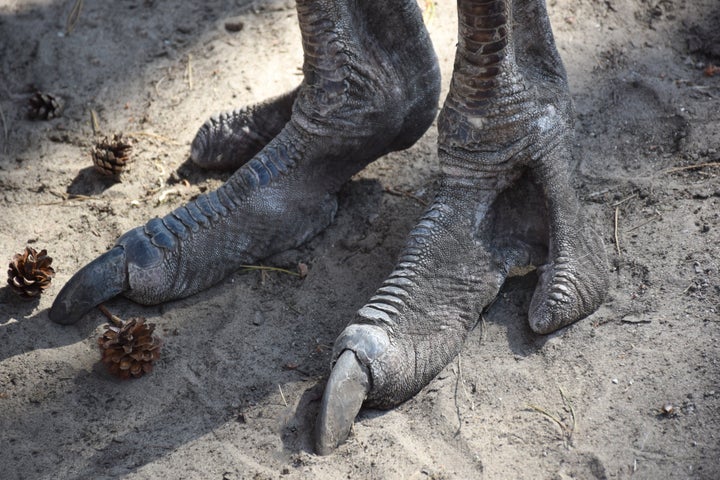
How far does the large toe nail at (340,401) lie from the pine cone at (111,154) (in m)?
1.38

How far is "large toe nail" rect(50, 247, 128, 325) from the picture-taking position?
7.98 feet

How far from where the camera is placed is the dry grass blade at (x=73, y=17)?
3.62 meters

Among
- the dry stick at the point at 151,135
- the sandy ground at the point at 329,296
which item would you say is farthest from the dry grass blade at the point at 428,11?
the dry stick at the point at 151,135

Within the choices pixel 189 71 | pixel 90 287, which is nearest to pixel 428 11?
pixel 189 71

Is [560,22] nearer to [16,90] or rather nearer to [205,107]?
[205,107]

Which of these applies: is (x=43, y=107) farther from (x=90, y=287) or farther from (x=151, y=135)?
(x=90, y=287)

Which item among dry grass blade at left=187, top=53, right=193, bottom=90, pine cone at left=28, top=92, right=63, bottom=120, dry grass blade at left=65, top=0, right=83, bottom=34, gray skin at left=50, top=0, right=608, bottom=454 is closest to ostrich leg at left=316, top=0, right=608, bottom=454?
gray skin at left=50, top=0, right=608, bottom=454

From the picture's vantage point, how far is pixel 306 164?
8.74 feet

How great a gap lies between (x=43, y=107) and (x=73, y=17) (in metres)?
0.65

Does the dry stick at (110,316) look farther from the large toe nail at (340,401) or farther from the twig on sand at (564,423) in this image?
the twig on sand at (564,423)

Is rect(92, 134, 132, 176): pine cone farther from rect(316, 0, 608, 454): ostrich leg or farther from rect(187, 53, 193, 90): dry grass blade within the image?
rect(316, 0, 608, 454): ostrich leg

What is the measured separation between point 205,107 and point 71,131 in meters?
0.56

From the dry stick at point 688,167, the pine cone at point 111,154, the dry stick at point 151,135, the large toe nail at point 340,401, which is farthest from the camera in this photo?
the dry stick at point 151,135

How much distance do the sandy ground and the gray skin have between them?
9cm
